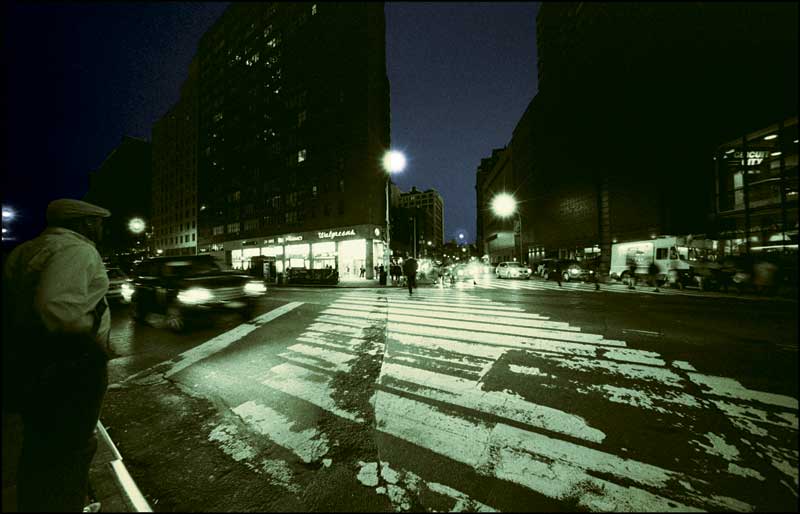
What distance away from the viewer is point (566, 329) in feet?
24.3

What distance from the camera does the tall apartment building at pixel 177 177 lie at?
221 ft

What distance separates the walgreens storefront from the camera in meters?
36.6


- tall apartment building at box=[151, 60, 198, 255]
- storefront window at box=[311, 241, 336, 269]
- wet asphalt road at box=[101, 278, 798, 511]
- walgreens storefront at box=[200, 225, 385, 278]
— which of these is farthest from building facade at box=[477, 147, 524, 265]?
tall apartment building at box=[151, 60, 198, 255]

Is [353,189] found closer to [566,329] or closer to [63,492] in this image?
[566,329]

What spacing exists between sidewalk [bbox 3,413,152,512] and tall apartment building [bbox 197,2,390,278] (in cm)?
2948

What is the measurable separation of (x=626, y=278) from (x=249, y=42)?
64.4 meters

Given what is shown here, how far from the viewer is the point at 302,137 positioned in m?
42.0

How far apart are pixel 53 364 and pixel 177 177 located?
89.7 meters

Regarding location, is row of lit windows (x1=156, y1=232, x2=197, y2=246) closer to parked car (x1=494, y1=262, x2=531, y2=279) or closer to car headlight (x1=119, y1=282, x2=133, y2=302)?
car headlight (x1=119, y1=282, x2=133, y2=302)

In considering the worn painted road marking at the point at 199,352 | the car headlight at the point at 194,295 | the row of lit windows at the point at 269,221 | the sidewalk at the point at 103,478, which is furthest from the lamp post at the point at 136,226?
the sidewalk at the point at 103,478

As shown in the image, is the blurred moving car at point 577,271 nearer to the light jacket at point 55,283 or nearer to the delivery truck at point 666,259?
the delivery truck at point 666,259

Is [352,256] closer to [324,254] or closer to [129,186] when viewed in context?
[324,254]

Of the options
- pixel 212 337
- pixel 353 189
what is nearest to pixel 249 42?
pixel 353 189

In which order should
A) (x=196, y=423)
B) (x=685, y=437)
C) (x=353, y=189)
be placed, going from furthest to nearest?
(x=353, y=189) → (x=196, y=423) → (x=685, y=437)
